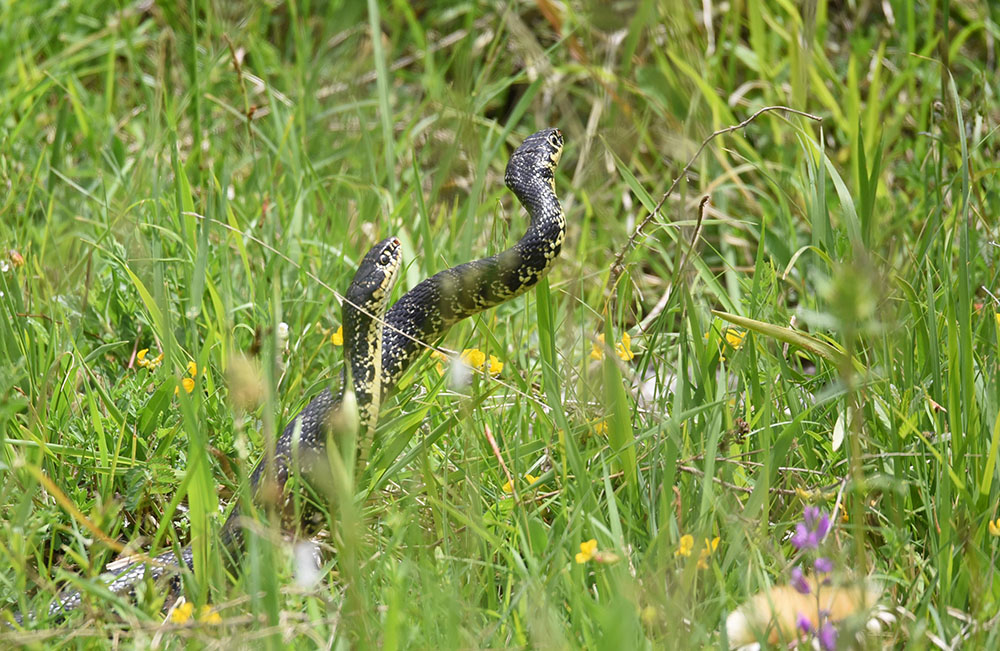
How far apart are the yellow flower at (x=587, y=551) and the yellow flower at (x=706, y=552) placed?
0.72 feet

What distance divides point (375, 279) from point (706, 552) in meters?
1.13

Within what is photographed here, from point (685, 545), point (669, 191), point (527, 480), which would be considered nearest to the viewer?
point (685, 545)

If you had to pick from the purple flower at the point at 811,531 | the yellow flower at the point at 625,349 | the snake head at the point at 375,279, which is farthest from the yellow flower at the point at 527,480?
the purple flower at the point at 811,531

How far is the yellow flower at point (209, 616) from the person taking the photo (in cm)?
204

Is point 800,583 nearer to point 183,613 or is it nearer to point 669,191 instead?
point 669,191

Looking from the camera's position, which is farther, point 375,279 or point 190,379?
point 190,379

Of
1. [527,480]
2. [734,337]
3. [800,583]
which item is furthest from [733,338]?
[800,583]

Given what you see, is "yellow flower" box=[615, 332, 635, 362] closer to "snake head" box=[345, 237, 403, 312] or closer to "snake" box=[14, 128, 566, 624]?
"snake" box=[14, 128, 566, 624]

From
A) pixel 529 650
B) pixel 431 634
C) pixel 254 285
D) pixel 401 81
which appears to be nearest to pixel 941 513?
pixel 529 650

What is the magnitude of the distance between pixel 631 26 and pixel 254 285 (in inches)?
91.9

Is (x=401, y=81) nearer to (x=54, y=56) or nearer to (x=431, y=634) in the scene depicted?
(x=54, y=56)

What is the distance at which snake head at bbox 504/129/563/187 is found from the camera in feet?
10.3

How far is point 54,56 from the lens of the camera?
5.16 meters

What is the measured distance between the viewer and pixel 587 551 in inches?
87.8
